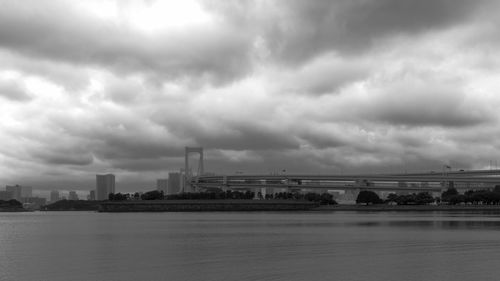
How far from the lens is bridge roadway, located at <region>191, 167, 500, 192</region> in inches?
5492

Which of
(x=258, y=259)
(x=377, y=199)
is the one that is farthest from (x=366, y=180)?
(x=258, y=259)

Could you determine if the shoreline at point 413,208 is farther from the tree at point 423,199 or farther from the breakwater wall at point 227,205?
the tree at point 423,199

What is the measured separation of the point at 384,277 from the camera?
22.5 m

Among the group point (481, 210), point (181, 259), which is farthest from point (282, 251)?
point (481, 210)

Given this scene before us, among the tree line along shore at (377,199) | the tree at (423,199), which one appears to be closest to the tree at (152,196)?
the tree line along shore at (377,199)

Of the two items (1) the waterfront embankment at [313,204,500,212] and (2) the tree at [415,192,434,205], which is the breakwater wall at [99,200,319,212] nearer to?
(1) the waterfront embankment at [313,204,500,212]

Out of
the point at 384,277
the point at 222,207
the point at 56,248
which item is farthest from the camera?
the point at 222,207

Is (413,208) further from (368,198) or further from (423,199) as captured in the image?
(368,198)

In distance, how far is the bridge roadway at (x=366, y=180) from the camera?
140 metres

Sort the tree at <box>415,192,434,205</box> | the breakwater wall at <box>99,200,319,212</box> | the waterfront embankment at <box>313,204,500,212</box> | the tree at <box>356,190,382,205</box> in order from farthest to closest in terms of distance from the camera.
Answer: the tree at <box>356,190,382,205</box> → the breakwater wall at <box>99,200,319,212</box> → the tree at <box>415,192,434,205</box> → the waterfront embankment at <box>313,204,500,212</box>

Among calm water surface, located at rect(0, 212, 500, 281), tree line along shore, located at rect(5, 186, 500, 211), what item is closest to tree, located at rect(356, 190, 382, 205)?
tree line along shore, located at rect(5, 186, 500, 211)

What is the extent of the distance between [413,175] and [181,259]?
120 m

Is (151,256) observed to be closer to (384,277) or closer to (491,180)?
(384,277)

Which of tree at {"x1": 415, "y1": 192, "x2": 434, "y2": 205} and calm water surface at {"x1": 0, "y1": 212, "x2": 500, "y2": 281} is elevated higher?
tree at {"x1": 415, "y1": 192, "x2": 434, "y2": 205}
